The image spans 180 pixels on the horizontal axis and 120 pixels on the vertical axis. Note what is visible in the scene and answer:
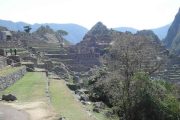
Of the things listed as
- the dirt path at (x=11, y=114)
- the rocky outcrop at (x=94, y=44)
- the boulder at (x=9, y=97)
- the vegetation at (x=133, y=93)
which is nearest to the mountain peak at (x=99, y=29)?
the rocky outcrop at (x=94, y=44)

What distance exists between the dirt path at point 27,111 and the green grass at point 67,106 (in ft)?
2.76

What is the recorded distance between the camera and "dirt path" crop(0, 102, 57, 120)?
1770 cm

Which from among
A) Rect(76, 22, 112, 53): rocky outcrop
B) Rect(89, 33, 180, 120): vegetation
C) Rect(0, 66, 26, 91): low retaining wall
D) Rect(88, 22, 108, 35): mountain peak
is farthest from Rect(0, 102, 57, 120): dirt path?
Rect(88, 22, 108, 35): mountain peak

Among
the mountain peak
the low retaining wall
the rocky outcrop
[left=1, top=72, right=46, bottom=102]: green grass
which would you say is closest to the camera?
[left=1, top=72, right=46, bottom=102]: green grass

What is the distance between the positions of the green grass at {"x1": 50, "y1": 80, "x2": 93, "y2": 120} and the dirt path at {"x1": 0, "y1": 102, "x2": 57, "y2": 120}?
842mm

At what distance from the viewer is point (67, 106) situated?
2172cm

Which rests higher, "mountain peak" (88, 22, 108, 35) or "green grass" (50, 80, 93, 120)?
"mountain peak" (88, 22, 108, 35)

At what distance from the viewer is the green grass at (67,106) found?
19284 mm

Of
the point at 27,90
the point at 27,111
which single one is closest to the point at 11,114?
the point at 27,111

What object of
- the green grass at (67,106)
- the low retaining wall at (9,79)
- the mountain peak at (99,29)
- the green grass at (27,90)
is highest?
the mountain peak at (99,29)

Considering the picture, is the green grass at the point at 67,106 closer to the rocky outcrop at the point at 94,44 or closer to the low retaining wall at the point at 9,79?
the low retaining wall at the point at 9,79

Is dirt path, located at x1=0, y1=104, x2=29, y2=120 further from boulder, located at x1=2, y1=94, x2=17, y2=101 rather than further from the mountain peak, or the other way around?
the mountain peak

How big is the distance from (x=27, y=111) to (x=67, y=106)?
3121 mm

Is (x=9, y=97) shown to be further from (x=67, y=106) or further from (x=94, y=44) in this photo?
(x=94, y=44)
